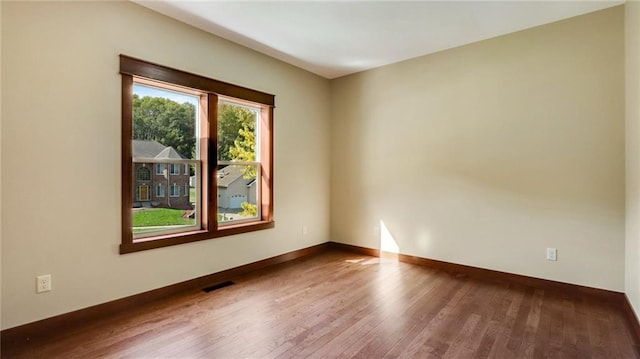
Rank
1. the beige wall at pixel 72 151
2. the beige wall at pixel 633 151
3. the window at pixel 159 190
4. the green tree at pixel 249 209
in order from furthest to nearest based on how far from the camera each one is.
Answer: the green tree at pixel 249 209, the window at pixel 159 190, the beige wall at pixel 633 151, the beige wall at pixel 72 151

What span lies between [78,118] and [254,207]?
2.10 meters

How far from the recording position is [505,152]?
3.40 metres

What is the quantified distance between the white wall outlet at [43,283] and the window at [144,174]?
1006 mm

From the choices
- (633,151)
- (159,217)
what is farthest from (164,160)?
(633,151)

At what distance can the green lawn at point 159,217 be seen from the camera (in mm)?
2910

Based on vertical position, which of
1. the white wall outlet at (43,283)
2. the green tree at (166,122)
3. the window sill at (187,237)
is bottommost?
the white wall outlet at (43,283)

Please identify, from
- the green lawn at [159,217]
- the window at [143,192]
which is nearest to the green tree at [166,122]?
the window at [143,192]

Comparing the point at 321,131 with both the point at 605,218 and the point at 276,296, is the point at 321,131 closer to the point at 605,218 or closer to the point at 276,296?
the point at 276,296

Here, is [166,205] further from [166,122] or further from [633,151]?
[633,151]

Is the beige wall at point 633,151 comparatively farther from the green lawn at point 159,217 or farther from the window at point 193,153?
the green lawn at point 159,217

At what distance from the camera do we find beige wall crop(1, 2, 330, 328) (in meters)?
2.17

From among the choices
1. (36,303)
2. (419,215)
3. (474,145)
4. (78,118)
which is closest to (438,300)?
(419,215)

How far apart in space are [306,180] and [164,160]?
2.02m

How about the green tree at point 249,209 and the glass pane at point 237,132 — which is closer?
the glass pane at point 237,132
